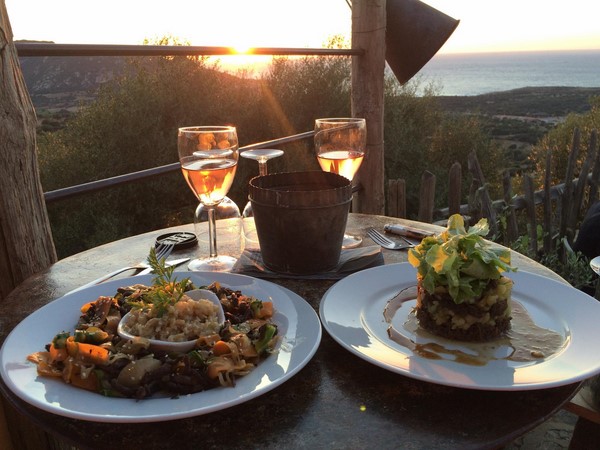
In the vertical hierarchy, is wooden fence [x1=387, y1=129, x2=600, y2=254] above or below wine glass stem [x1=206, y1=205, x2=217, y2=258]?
below

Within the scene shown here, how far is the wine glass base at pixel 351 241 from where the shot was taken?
1637mm

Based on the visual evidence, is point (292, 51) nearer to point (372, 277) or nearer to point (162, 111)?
point (372, 277)

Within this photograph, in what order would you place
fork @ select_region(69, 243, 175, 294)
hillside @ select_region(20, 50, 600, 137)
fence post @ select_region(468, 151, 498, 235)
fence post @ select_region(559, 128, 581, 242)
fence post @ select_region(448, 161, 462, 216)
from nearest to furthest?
1. fork @ select_region(69, 243, 175, 294)
2. fence post @ select_region(448, 161, 462, 216)
3. fence post @ select_region(468, 151, 498, 235)
4. fence post @ select_region(559, 128, 581, 242)
5. hillside @ select_region(20, 50, 600, 137)

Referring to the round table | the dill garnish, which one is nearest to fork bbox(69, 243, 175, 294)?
the dill garnish

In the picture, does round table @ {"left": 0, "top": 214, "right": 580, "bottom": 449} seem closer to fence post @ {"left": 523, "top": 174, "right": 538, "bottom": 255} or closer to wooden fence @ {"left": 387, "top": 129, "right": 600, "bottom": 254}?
wooden fence @ {"left": 387, "top": 129, "right": 600, "bottom": 254}

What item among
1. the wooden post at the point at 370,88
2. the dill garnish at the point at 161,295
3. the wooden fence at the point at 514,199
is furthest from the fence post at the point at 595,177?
the dill garnish at the point at 161,295

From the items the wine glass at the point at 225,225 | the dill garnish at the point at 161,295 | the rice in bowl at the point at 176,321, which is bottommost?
the wine glass at the point at 225,225

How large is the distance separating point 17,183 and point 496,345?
58.9 inches

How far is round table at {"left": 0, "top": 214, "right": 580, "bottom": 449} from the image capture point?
79 cm

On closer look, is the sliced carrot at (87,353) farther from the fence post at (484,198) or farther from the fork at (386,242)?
the fence post at (484,198)

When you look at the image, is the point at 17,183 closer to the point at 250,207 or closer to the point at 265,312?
the point at 250,207

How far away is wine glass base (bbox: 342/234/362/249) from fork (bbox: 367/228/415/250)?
0.19 feet

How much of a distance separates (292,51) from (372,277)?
6.08ft

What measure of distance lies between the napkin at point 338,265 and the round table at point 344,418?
40cm
